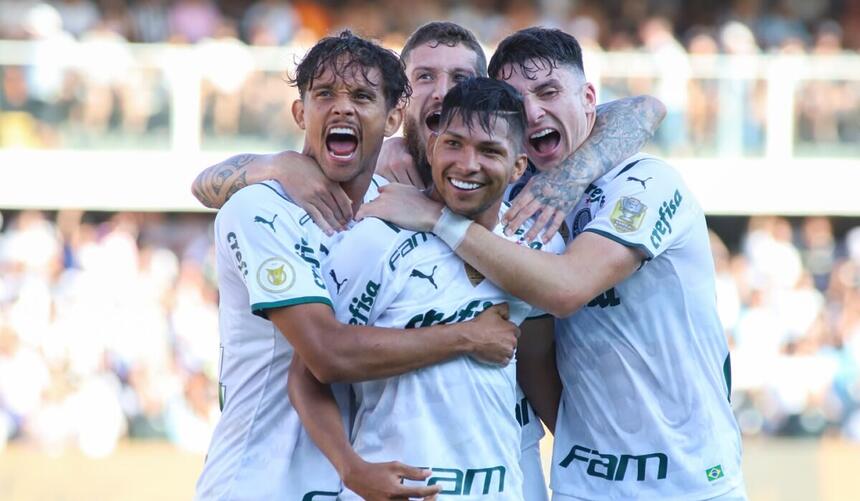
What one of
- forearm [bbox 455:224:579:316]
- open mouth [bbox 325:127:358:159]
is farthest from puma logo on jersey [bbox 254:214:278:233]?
forearm [bbox 455:224:579:316]

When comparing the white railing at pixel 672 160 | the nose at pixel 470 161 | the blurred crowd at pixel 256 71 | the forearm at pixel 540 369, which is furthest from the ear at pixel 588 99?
the white railing at pixel 672 160

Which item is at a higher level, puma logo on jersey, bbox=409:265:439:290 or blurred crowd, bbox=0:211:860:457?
puma logo on jersey, bbox=409:265:439:290

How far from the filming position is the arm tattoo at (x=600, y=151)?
4.66 metres

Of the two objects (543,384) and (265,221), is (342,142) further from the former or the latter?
(543,384)

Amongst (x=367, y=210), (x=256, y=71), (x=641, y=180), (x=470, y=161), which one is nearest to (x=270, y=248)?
(x=367, y=210)

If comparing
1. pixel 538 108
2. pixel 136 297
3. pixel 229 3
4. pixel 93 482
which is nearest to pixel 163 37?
pixel 229 3

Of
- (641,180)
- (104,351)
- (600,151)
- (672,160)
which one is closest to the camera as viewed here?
(641,180)

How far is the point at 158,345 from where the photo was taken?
14.7m

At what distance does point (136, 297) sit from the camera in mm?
15070

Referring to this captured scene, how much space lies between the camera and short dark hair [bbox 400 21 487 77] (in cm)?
533

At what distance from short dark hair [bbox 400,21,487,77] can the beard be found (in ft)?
0.88

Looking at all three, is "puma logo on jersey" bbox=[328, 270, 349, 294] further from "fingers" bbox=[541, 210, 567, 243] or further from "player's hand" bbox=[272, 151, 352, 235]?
"fingers" bbox=[541, 210, 567, 243]

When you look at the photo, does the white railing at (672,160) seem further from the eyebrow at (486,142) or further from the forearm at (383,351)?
the forearm at (383,351)

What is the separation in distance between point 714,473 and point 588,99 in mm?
1380
